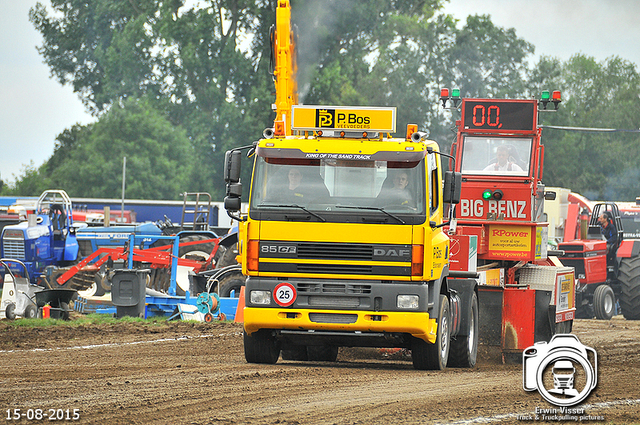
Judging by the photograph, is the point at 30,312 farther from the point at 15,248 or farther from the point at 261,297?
the point at 261,297

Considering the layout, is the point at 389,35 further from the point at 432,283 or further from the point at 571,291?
the point at 432,283

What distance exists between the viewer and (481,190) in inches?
588

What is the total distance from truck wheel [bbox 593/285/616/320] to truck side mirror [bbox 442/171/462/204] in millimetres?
12131

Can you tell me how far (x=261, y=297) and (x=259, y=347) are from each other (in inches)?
40.9

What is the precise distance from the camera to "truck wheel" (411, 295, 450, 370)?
10641 millimetres

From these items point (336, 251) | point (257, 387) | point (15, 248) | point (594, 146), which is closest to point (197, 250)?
point (15, 248)

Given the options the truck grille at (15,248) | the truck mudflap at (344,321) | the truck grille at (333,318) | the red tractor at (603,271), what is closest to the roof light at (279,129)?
the truck mudflap at (344,321)

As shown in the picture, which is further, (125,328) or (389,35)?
(389,35)

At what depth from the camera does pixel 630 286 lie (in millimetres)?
21531

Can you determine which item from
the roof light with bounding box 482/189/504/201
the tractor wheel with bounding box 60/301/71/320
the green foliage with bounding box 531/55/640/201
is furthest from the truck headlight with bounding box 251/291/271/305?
the green foliage with bounding box 531/55/640/201

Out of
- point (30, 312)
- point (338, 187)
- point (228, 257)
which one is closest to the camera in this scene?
point (338, 187)

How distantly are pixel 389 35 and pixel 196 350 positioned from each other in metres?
50.6

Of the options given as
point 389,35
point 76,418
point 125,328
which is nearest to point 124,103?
point 389,35

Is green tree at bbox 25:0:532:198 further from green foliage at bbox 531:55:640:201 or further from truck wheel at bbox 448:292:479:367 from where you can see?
truck wheel at bbox 448:292:479:367
